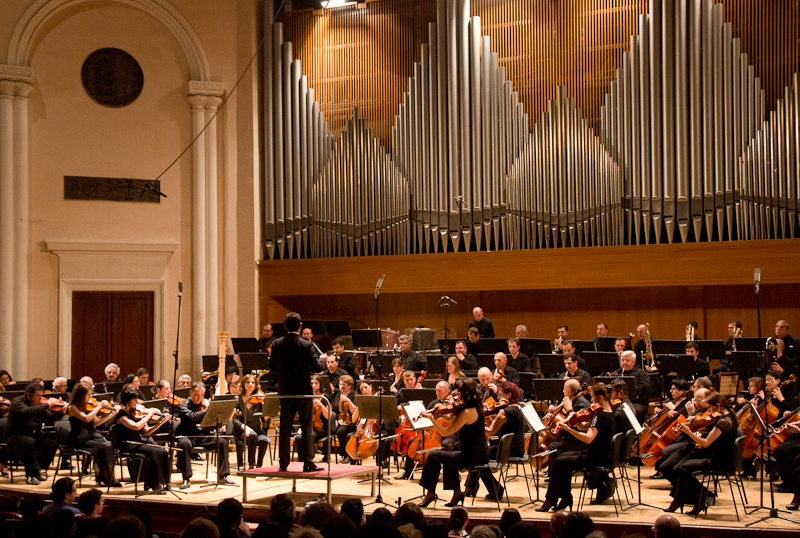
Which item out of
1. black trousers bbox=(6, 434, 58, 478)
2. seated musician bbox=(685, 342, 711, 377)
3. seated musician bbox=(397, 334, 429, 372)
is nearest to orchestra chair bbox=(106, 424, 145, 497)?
black trousers bbox=(6, 434, 58, 478)

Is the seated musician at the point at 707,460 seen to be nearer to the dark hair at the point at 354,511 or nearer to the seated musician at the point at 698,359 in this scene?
the seated musician at the point at 698,359

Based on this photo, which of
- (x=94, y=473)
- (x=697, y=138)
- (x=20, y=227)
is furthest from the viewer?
(x=20, y=227)

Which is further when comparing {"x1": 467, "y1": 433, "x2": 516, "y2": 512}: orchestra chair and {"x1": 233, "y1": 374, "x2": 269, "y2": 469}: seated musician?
{"x1": 233, "y1": 374, "x2": 269, "y2": 469}: seated musician

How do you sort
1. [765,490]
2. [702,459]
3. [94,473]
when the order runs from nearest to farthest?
[702,459]
[765,490]
[94,473]

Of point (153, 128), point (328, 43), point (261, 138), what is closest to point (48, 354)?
point (153, 128)

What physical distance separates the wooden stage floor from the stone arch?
7.42 metres

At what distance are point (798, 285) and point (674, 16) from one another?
442 cm

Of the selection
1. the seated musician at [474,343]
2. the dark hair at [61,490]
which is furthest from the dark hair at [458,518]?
the seated musician at [474,343]

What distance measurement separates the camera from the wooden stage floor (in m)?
7.04

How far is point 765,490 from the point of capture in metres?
8.64

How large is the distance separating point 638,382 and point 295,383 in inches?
178

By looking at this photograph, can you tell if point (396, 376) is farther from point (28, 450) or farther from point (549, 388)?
point (28, 450)

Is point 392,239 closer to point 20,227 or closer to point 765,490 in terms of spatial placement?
point 20,227

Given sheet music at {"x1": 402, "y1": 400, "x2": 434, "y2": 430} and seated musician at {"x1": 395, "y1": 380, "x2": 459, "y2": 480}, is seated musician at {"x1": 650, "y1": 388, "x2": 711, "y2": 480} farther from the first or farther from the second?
sheet music at {"x1": 402, "y1": 400, "x2": 434, "y2": 430}
